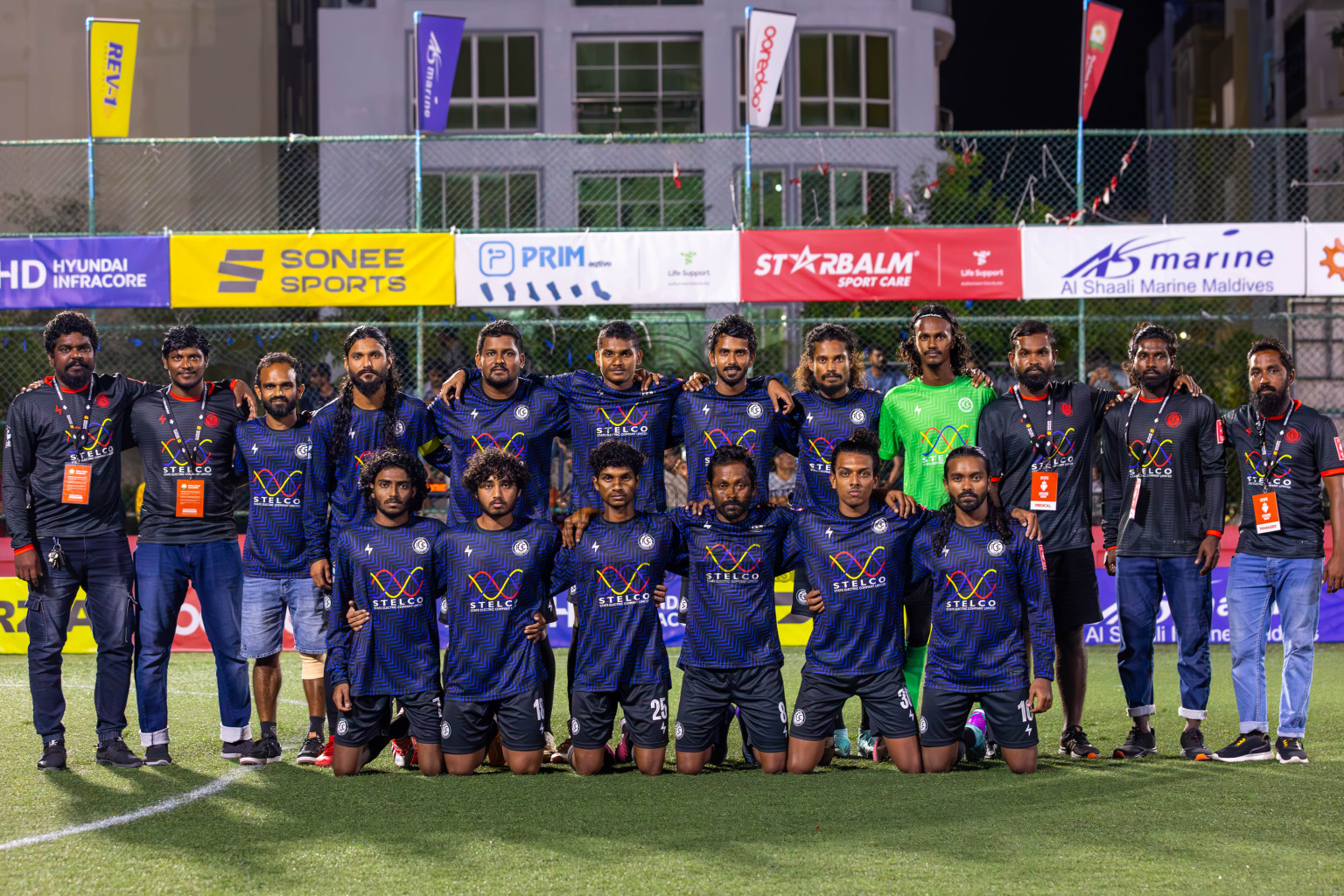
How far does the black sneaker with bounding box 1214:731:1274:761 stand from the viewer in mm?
6656

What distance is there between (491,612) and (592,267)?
6186mm

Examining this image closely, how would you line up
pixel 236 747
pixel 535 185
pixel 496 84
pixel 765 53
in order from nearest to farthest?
pixel 236 747 < pixel 765 53 < pixel 535 185 < pixel 496 84

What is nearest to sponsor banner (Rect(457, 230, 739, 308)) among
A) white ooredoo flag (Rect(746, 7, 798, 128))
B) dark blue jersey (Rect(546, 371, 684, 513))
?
white ooredoo flag (Rect(746, 7, 798, 128))

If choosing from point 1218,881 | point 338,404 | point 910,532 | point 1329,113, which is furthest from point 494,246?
point 1329,113

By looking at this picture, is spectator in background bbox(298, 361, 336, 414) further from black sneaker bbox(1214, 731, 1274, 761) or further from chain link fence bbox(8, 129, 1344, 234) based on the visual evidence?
chain link fence bbox(8, 129, 1344, 234)

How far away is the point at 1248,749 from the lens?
667cm

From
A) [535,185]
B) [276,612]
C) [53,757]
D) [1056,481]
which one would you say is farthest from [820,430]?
[535,185]

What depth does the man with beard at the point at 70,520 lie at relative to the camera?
682 cm

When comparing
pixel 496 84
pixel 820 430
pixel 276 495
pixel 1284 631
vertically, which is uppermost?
pixel 496 84

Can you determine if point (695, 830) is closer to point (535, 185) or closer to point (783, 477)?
point (783, 477)

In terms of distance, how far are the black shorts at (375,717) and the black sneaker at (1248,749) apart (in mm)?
3757

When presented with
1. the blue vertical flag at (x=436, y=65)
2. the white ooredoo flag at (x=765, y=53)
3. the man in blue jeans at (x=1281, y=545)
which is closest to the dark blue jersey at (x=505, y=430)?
the man in blue jeans at (x=1281, y=545)

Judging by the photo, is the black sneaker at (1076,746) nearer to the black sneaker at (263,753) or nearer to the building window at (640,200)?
the black sneaker at (263,753)

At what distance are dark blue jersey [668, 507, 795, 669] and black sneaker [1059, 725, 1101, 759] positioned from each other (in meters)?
1.54
